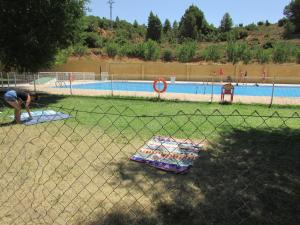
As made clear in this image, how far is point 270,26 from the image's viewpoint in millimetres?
68375

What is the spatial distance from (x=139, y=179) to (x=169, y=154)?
1.34 m

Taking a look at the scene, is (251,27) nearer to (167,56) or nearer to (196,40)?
(196,40)

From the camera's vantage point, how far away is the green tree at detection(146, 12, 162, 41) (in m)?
58.9

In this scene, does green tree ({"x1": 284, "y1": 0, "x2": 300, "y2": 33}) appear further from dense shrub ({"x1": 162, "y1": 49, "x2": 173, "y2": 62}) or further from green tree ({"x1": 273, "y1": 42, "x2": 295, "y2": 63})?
dense shrub ({"x1": 162, "y1": 49, "x2": 173, "y2": 62})

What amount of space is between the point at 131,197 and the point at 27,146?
3.28 metres

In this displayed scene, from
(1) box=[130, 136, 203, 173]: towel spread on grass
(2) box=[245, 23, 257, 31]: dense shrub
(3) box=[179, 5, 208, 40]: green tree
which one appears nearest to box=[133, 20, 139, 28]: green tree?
(3) box=[179, 5, 208, 40]: green tree

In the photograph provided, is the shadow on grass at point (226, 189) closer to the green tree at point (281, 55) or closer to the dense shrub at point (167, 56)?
the green tree at point (281, 55)

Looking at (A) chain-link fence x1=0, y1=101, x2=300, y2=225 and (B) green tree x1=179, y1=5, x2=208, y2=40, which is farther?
(B) green tree x1=179, y1=5, x2=208, y2=40

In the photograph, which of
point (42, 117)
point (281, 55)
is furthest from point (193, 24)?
point (42, 117)

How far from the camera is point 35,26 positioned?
13523mm

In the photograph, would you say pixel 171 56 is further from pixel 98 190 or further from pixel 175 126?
pixel 98 190

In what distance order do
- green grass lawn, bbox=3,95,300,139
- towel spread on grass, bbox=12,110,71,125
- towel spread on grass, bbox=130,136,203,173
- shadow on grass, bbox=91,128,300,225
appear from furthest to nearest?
towel spread on grass, bbox=12,110,71,125, green grass lawn, bbox=3,95,300,139, towel spread on grass, bbox=130,136,203,173, shadow on grass, bbox=91,128,300,225

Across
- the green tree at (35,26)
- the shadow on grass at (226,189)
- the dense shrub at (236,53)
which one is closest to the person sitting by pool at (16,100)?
the shadow on grass at (226,189)

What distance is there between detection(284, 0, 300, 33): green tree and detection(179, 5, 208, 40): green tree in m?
17.0
